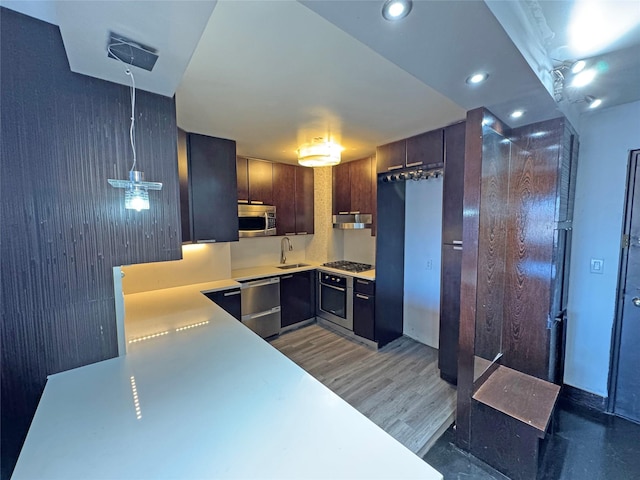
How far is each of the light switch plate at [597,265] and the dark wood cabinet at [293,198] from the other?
314 cm

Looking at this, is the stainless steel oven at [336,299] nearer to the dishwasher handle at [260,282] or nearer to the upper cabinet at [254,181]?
the dishwasher handle at [260,282]

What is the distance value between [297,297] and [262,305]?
57 centimetres

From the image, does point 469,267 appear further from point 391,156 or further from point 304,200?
point 304,200

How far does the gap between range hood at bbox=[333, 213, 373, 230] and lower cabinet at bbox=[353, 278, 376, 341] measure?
714 mm

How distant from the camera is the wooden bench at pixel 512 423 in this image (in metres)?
1.54

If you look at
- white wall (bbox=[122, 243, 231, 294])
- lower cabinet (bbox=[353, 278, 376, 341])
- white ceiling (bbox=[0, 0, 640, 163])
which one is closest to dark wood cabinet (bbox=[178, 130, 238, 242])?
white wall (bbox=[122, 243, 231, 294])

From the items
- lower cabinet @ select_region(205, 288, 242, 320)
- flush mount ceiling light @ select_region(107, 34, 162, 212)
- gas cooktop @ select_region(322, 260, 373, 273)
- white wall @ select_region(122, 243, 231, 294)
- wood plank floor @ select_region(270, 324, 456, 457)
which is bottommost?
wood plank floor @ select_region(270, 324, 456, 457)

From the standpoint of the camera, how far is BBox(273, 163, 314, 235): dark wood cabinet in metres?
3.78

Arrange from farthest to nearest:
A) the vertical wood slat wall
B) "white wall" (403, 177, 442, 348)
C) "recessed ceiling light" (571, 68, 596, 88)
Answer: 1. "white wall" (403, 177, 442, 348)
2. "recessed ceiling light" (571, 68, 596, 88)
3. the vertical wood slat wall

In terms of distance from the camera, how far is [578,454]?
5.91 ft

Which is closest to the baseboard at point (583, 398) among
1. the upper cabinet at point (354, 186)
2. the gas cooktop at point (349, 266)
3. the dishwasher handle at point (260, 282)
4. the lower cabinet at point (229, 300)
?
the gas cooktop at point (349, 266)

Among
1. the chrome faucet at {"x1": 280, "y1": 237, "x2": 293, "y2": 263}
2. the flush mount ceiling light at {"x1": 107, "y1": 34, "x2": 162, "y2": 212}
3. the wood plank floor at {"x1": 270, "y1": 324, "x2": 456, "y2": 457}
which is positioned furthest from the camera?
the chrome faucet at {"x1": 280, "y1": 237, "x2": 293, "y2": 263}

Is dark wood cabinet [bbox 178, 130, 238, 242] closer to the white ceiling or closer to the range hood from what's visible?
the white ceiling

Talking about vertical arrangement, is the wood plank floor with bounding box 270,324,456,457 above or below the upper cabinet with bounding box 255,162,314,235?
below
